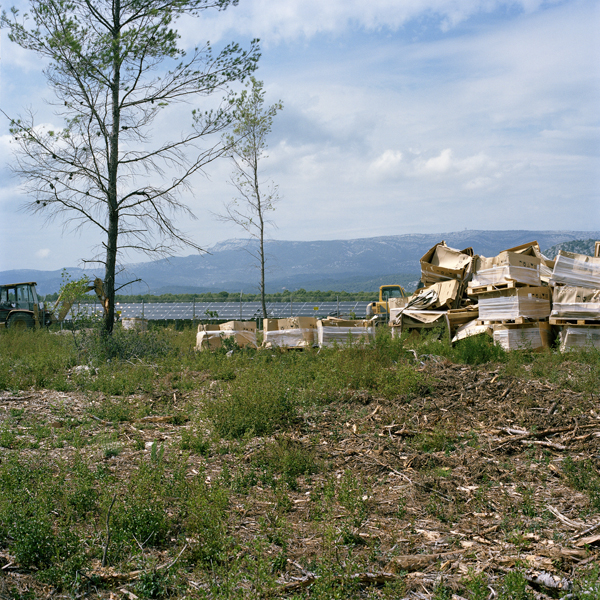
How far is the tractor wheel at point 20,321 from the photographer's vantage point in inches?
782

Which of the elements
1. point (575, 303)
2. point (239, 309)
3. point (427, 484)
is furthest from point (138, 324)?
point (239, 309)

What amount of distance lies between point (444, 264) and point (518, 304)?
3.06 metres

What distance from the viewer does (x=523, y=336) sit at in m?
10.5

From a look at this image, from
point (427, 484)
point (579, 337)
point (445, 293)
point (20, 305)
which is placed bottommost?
point (427, 484)

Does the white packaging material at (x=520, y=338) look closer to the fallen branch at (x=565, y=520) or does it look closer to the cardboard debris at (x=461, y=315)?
the cardboard debris at (x=461, y=315)

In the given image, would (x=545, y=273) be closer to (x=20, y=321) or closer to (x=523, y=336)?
(x=523, y=336)

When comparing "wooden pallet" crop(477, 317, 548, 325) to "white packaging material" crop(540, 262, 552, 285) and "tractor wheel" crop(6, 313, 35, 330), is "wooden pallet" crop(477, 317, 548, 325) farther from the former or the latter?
"tractor wheel" crop(6, 313, 35, 330)

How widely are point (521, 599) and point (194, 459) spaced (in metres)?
3.72

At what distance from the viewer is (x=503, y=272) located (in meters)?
10.9

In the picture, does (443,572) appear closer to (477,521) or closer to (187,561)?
(477,521)

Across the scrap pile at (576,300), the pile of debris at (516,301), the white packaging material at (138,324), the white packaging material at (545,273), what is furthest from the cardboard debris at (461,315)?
the white packaging material at (138,324)

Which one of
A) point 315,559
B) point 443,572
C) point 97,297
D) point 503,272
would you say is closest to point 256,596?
point 315,559

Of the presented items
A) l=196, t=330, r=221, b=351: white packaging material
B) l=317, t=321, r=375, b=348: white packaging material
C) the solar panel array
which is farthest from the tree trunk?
the solar panel array

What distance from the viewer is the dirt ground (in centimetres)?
326
